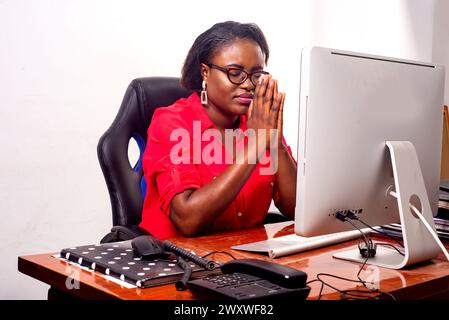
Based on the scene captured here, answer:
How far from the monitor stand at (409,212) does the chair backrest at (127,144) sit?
2.31ft

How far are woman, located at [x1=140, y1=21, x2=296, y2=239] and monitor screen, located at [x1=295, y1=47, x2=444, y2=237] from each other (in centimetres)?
38

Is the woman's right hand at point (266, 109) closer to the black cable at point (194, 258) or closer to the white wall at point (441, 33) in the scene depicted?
the black cable at point (194, 258)

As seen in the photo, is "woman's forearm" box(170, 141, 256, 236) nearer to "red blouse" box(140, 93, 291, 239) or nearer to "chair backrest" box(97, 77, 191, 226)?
"red blouse" box(140, 93, 291, 239)

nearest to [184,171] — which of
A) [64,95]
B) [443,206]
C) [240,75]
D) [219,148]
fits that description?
[219,148]

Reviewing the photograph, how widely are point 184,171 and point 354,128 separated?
0.62 meters

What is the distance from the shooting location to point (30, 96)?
2.21m

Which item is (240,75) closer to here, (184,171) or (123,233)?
(184,171)

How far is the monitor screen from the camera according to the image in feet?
3.67

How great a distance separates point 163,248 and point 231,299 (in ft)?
1.09

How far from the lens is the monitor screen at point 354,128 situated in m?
1.12

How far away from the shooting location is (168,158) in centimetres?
168
